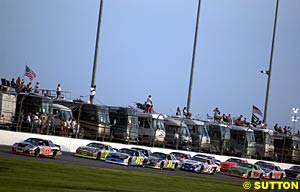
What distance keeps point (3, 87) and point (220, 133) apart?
76.5ft

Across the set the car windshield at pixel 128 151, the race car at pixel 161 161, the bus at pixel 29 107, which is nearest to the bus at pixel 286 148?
the race car at pixel 161 161

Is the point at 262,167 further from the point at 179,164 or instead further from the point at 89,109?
the point at 89,109

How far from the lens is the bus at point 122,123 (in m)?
53.8

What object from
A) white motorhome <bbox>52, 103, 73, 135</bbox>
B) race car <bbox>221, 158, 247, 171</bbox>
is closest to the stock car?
race car <bbox>221, 158, 247, 171</bbox>

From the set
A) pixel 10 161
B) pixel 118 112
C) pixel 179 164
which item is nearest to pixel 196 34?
pixel 118 112

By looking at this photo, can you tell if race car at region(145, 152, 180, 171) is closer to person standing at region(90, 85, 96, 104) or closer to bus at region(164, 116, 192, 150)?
person standing at region(90, 85, 96, 104)

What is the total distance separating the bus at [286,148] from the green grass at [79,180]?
31664 mm

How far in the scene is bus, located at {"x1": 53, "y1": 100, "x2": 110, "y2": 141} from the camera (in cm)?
5159

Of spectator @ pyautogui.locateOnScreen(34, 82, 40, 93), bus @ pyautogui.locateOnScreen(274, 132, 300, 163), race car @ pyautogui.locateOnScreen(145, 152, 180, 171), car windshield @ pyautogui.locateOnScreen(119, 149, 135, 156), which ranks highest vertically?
spectator @ pyautogui.locateOnScreen(34, 82, 40, 93)

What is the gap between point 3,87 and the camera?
45281mm

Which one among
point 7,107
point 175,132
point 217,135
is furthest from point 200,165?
point 217,135

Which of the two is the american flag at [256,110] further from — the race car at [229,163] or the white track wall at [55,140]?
the white track wall at [55,140]

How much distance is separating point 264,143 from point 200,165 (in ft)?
60.8

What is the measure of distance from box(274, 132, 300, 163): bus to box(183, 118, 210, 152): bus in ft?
31.2
